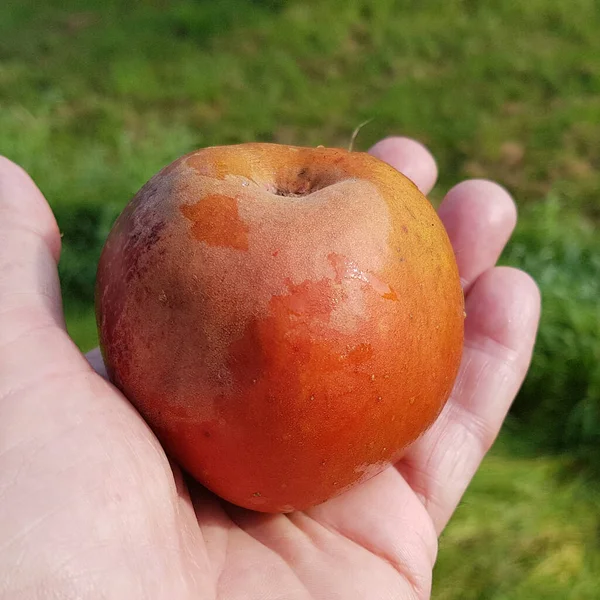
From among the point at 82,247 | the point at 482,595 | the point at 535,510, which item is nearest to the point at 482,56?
the point at 82,247

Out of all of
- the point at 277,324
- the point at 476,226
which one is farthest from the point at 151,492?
the point at 476,226

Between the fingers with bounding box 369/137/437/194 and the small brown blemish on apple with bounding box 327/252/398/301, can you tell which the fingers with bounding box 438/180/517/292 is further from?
the small brown blemish on apple with bounding box 327/252/398/301

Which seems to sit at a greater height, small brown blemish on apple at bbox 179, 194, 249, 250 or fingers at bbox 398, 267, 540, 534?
small brown blemish on apple at bbox 179, 194, 249, 250

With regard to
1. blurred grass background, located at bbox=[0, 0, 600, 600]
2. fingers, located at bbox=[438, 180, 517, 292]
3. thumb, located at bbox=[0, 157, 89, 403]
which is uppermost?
thumb, located at bbox=[0, 157, 89, 403]

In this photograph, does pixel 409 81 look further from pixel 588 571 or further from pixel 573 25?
pixel 588 571

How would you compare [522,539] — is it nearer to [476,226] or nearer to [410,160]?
[476,226]

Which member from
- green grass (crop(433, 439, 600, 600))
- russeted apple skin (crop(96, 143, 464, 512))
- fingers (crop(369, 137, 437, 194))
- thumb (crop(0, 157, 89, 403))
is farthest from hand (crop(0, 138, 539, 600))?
fingers (crop(369, 137, 437, 194))
